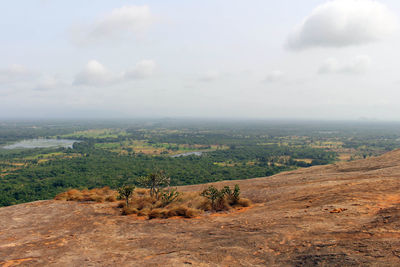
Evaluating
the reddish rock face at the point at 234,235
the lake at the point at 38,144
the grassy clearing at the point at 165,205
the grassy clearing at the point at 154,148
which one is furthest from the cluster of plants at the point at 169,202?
the lake at the point at 38,144

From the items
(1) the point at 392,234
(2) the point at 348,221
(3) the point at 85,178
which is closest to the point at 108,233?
(2) the point at 348,221

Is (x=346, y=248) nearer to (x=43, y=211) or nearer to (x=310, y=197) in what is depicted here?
(x=310, y=197)

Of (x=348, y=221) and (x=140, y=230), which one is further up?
(x=348, y=221)

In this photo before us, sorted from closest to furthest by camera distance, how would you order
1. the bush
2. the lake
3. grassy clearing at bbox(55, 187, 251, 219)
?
grassy clearing at bbox(55, 187, 251, 219), the bush, the lake

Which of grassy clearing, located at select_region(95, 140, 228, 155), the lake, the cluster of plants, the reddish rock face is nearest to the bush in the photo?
the cluster of plants

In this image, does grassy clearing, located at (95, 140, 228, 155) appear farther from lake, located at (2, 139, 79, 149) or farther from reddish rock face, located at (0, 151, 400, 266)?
reddish rock face, located at (0, 151, 400, 266)

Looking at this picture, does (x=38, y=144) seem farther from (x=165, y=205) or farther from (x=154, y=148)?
(x=165, y=205)

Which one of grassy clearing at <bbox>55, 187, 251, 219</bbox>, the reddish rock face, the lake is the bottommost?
the lake

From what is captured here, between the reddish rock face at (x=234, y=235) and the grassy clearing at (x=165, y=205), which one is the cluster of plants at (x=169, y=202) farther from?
the reddish rock face at (x=234, y=235)
